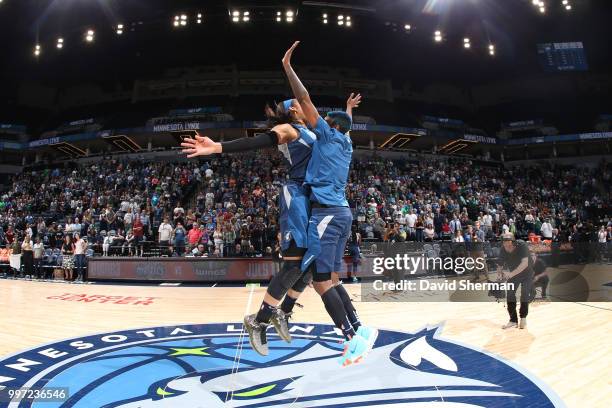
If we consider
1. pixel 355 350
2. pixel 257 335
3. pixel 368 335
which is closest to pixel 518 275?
pixel 368 335

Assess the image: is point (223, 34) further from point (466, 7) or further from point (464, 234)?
point (464, 234)

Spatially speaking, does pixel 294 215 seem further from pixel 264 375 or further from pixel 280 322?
pixel 264 375

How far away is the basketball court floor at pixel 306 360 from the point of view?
3.39 metres

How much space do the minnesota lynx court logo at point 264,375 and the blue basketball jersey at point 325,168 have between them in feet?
5.72

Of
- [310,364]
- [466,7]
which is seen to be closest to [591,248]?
[310,364]

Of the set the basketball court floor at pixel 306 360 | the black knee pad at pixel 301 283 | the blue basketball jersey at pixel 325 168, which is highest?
the blue basketball jersey at pixel 325 168

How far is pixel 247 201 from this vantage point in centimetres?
1708

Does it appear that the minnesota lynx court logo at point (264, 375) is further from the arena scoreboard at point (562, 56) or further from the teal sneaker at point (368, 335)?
the arena scoreboard at point (562, 56)

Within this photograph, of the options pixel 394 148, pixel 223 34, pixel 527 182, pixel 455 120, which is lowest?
pixel 527 182

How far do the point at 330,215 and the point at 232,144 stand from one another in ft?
3.66

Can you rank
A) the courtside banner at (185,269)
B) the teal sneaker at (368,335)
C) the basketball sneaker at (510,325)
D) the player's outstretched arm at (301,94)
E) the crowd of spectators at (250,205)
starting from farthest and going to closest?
the crowd of spectators at (250,205), the courtside banner at (185,269), the basketball sneaker at (510,325), the teal sneaker at (368,335), the player's outstretched arm at (301,94)

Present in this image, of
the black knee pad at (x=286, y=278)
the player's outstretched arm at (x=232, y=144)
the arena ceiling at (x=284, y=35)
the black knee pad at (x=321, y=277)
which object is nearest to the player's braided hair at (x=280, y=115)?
the player's outstretched arm at (x=232, y=144)

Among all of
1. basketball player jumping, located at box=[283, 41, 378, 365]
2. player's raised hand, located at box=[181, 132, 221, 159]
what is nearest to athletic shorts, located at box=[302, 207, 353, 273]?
basketball player jumping, located at box=[283, 41, 378, 365]

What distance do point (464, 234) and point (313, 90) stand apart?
18.9 meters
